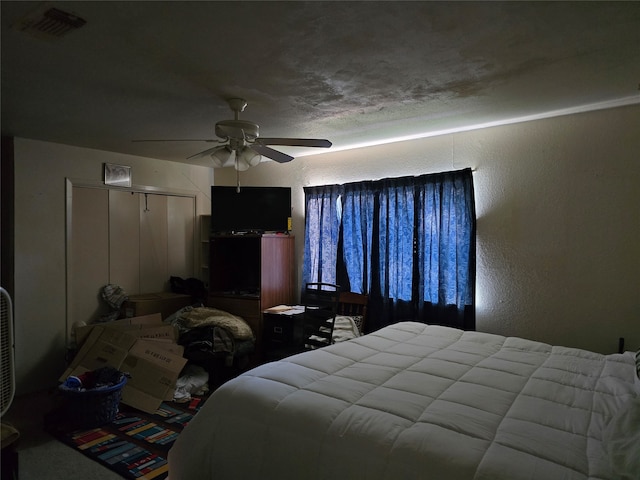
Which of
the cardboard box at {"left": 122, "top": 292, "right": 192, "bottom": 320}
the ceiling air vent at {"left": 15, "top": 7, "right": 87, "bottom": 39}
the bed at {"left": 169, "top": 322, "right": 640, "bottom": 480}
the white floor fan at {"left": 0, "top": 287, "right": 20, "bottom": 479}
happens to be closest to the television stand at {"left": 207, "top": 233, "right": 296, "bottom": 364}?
the cardboard box at {"left": 122, "top": 292, "right": 192, "bottom": 320}

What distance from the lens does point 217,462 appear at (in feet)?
5.62

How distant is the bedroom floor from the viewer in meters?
2.42

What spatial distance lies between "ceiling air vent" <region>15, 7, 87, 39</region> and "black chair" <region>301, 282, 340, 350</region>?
8.90ft

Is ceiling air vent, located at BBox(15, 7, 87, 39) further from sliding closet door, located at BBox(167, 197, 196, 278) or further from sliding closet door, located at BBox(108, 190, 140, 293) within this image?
sliding closet door, located at BBox(167, 197, 196, 278)

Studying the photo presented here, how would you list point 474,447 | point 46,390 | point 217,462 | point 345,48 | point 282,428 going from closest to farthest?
point 474,447 → point 282,428 → point 217,462 → point 345,48 → point 46,390

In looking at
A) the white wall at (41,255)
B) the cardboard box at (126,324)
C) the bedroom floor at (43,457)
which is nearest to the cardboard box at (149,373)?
the cardboard box at (126,324)

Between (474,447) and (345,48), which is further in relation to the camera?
(345,48)

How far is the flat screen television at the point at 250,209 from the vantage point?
4496mm

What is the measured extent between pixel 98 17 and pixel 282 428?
73.0 inches

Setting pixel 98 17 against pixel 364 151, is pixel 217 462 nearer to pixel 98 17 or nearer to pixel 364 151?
pixel 98 17

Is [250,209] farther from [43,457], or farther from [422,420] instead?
[422,420]

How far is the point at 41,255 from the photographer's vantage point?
3787 mm

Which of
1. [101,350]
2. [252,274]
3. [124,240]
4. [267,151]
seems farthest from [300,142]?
[124,240]

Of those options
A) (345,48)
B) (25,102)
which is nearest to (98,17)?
(345,48)
